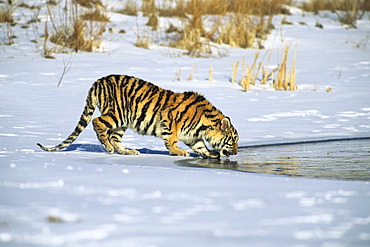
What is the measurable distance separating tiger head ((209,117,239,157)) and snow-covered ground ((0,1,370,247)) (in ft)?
2.10

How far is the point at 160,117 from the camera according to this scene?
6.77 meters

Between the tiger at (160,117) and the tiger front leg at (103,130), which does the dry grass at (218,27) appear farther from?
the tiger front leg at (103,130)

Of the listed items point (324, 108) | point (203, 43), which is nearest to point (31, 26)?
point (203, 43)

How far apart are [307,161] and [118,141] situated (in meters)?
2.19

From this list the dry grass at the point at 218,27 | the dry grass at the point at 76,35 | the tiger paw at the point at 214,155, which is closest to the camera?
the tiger paw at the point at 214,155

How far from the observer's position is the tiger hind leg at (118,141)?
6629mm

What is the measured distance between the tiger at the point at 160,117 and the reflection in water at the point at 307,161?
0.31 metres

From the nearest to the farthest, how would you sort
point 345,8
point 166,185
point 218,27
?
1. point 166,185
2. point 218,27
3. point 345,8

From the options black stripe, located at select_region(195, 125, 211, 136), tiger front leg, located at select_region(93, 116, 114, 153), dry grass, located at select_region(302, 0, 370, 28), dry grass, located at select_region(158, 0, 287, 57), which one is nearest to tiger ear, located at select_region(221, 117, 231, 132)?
black stripe, located at select_region(195, 125, 211, 136)

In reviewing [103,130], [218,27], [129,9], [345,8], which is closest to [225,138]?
[103,130]

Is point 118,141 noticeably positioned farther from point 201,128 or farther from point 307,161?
point 307,161

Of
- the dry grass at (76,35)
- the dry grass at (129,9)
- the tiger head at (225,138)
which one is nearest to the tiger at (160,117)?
the tiger head at (225,138)

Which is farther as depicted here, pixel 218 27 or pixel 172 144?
pixel 218 27

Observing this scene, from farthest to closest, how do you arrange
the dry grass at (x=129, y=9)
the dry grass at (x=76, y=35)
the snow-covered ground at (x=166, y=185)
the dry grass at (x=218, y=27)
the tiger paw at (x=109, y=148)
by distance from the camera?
1. the dry grass at (x=129, y=9)
2. the dry grass at (x=218, y=27)
3. the dry grass at (x=76, y=35)
4. the tiger paw at (x=109, y=148)
5. the snow-covered ground at (x=166, y=185)
